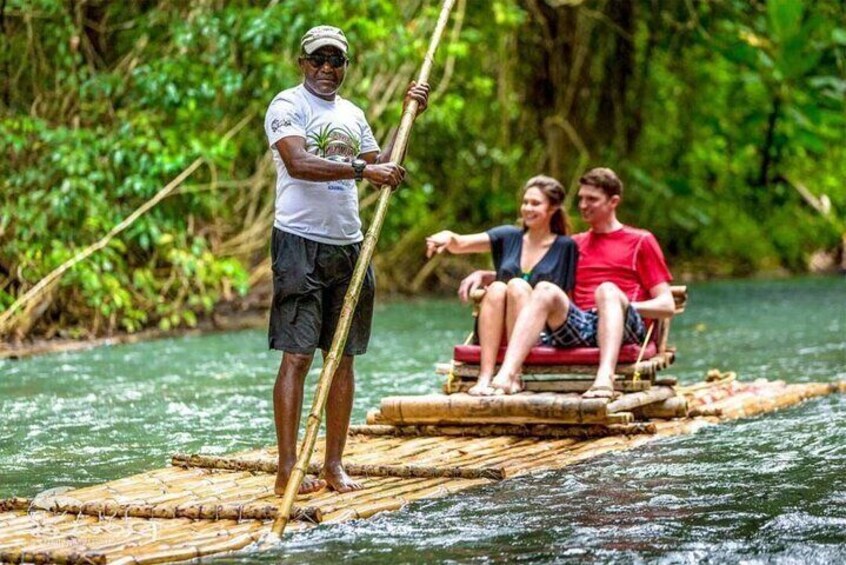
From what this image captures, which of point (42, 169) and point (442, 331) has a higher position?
point (42, 169)

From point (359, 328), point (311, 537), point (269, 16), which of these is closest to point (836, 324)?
point (269, 16)

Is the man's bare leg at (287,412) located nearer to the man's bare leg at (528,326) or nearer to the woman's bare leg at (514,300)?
the man's bare leg at (528,326)

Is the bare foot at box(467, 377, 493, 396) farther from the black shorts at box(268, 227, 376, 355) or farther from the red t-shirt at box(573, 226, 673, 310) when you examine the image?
the black shorts at box(268, 227, 376, 355)

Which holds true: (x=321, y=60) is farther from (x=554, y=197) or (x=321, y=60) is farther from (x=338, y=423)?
(x=554, y=197)

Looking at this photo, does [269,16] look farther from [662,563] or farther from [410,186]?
[662,563]

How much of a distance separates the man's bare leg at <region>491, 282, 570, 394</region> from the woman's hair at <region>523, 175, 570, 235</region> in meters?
0.53

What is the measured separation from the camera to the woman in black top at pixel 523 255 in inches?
266

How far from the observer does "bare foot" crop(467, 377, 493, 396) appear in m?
6.46

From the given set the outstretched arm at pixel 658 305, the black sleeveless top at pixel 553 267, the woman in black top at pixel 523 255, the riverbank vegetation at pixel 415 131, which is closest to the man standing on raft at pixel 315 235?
the woman in black top at pixel 523 255

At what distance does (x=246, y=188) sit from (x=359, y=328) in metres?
8.75

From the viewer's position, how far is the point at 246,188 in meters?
13.7

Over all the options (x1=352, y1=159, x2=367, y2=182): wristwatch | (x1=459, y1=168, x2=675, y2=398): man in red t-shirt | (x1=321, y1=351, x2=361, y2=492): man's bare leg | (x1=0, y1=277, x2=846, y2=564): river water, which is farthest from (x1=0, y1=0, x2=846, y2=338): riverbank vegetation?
(x1=352, y1=159, x2=367, y2=182): wristwatch

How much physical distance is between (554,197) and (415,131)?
31.0 ft

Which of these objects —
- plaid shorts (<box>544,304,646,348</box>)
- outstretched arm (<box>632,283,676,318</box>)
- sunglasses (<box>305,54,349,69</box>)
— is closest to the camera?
sunglasses (<box>305,54,349,69</box>)
